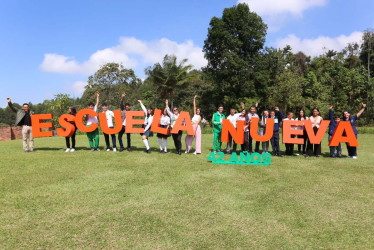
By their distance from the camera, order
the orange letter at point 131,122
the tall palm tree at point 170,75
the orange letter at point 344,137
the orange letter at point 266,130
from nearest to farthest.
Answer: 1. the orange letter at point 266,130
2. the orange letter at point 344,137
3. the orange letter at point 131,122
4. the tall palm tree at point 170,75

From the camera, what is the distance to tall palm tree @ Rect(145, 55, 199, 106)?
36188 millimetres

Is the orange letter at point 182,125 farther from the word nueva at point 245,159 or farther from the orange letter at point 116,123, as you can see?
the orange letter at point 116,123

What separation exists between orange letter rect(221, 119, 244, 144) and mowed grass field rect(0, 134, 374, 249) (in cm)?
183

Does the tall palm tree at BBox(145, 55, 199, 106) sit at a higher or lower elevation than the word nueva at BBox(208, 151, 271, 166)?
higher

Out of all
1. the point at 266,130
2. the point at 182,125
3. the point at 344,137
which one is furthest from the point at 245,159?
the point at 344,137

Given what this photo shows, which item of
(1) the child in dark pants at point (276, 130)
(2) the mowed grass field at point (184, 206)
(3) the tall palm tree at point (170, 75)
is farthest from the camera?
(3) the tall palm tree at point (170, 75)

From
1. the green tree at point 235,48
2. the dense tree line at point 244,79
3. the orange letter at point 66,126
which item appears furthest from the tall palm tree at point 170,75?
the orange letter at point 66,126

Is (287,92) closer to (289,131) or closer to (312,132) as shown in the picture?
(312,132)

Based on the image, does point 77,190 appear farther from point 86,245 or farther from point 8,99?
point 8,99

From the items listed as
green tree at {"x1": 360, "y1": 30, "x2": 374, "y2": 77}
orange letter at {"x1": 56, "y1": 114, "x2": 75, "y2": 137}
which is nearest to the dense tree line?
green tree at {"x1": 360, "y1": 30, "x2": 374, "y2": 77}

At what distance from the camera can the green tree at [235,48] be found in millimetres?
28469

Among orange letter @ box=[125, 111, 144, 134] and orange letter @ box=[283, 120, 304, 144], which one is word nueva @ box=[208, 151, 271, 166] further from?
orange letter @ box=[125, 111, 144, 134]

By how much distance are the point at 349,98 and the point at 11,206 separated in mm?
36954

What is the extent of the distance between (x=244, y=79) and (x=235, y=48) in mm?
3578
